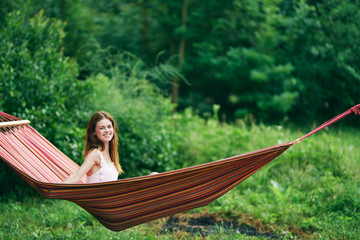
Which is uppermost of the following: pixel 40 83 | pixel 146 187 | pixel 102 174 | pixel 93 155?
pixel 40 83

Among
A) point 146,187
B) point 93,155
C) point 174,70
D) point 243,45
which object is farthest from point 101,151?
point 243,45

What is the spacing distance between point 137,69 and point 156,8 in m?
5.00

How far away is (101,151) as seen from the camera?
7.77 feet

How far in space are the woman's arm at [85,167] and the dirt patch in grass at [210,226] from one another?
81 centimetres

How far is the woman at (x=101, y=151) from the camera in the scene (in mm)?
2302

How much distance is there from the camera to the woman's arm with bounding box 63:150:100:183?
2.20 metres

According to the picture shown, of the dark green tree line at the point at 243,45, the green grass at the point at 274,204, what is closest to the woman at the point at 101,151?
the green grass at the point at 274,204

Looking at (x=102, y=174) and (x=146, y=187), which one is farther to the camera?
Answer: (x=102, y=174)

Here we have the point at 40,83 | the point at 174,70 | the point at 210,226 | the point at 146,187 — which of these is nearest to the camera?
the point at 146,187

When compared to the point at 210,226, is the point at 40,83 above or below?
above

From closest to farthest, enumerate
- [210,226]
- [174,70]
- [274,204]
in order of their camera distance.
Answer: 1. [210,226]
2. [274,204]
3. [174,70]

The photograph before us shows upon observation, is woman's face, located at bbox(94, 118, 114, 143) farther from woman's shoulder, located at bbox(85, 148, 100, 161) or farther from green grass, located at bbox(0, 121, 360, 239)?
green grass, located at bbox(0, 121, 360, 239)

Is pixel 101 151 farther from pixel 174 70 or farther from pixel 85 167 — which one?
pixel 174 70

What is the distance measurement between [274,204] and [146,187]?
5.22 feet
